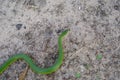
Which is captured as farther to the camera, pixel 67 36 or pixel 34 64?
pixel 67 36

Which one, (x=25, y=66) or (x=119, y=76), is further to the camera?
(x=25, y=66)

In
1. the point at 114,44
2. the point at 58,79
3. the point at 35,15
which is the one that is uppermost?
the point at 35,15

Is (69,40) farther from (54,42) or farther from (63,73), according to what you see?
(63,73)

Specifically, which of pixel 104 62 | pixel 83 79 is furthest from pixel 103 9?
pixel 83 79

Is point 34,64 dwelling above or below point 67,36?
below

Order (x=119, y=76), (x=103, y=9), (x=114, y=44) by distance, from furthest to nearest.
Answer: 1. (x=103, y=9)
2. (x=114, y=44)
3. (x=119, y=76)

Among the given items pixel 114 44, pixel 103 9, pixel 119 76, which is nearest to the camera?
pixel 119 76

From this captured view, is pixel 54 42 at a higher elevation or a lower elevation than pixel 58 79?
higher
